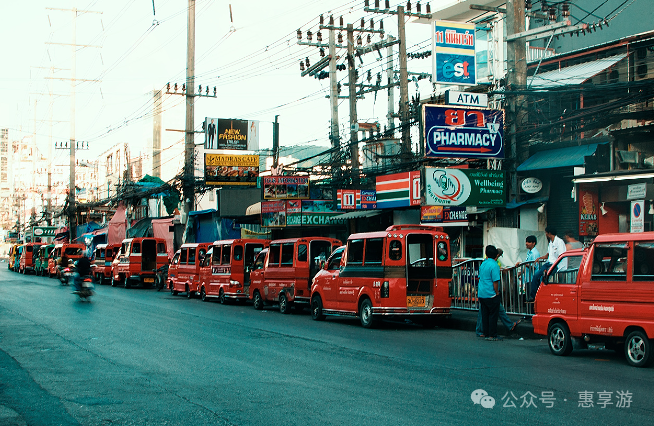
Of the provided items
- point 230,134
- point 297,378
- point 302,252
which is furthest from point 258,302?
point 230,134

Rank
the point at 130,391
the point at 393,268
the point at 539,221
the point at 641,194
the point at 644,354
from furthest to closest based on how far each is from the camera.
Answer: the point at 539,221 → the point at 641,194 → the point at 393,268 → the point at 644,354 → the point at 130,391

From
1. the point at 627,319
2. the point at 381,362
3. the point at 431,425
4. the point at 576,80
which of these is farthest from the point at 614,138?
the point at 431,425

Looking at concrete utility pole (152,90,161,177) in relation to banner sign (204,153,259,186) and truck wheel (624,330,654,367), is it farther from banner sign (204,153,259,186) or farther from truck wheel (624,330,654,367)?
truck wheel (624,330,654,367)

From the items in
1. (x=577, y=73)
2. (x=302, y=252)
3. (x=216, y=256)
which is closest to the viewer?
(x=302, y=252)

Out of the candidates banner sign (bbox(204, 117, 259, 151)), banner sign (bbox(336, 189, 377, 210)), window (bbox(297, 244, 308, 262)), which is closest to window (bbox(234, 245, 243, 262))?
banner sign (bbox(336, 189, 377, 210))

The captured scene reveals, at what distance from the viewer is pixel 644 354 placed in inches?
367

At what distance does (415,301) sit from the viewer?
49.5 ft

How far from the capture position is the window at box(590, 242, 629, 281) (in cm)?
979

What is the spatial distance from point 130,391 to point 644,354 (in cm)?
695

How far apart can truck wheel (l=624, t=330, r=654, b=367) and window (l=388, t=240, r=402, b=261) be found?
19.7 ft

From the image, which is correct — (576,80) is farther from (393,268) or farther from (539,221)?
(393,268)

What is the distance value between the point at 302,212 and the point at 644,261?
796 inches

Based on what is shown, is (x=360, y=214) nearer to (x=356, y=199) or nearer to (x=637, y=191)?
(x=356, y=199)

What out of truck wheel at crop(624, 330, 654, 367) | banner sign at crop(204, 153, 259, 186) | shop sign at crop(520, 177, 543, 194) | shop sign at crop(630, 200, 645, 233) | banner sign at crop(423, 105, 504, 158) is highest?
banner sign at crop(204, 153, 259, 186)
